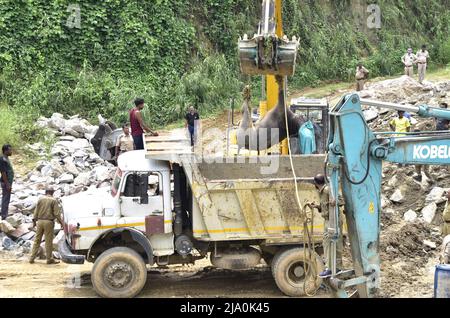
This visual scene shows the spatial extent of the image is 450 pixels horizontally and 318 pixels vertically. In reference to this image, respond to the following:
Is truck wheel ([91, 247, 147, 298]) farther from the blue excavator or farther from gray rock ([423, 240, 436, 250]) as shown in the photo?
gray rock ([423, 240, 436, 250])

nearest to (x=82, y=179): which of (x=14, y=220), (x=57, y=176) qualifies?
(x=57, y=176)

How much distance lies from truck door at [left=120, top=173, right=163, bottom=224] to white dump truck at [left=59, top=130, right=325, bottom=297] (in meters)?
0.02

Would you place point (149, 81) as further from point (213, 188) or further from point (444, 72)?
point (213, 188)

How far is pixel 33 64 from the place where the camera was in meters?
26.0

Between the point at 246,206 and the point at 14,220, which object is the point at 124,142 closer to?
the point at 14,220

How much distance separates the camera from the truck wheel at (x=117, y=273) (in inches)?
499

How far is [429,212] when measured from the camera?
15875mm

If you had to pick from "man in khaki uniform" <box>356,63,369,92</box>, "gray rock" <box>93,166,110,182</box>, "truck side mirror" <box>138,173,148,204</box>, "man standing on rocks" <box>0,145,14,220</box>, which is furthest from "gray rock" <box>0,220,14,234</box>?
"man in khaki uniform" <box>356,63,369,92</box>

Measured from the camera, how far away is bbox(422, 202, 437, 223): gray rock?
51.7ft

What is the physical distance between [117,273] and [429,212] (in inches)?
253

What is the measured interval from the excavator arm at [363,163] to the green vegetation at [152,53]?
Answer: 12.1 metres

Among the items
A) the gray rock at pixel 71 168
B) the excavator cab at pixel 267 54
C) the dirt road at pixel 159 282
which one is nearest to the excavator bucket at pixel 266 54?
the excavator cab at pixel 267 54

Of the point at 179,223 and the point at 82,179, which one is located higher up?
the point at 82,179

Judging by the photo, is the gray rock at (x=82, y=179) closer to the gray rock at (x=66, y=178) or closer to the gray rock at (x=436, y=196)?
the gray rock at (x=66, y=178)
